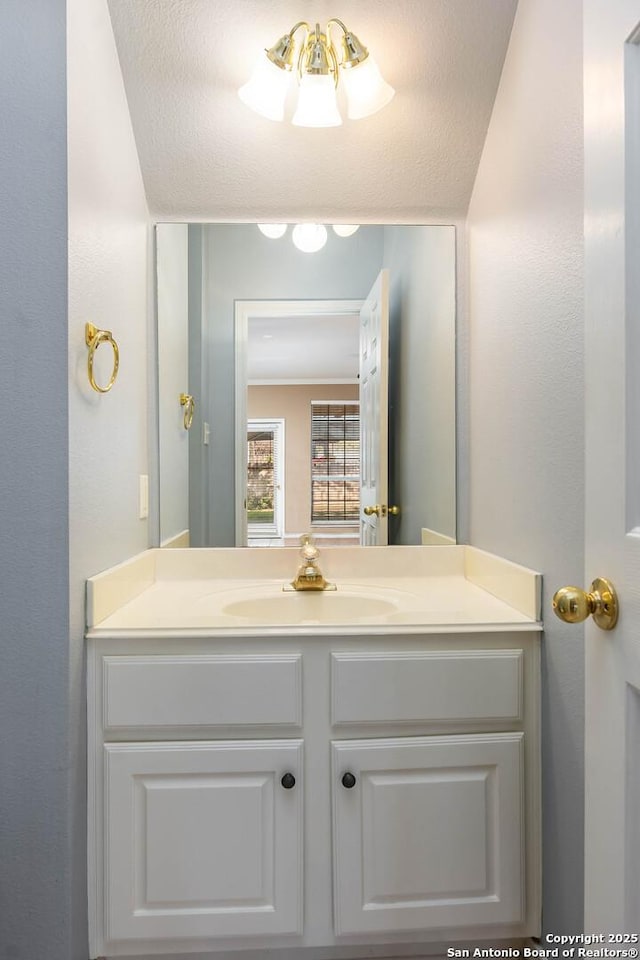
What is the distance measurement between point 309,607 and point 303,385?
0.65 m

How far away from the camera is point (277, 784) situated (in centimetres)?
134

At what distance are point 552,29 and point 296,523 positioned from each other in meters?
1.33

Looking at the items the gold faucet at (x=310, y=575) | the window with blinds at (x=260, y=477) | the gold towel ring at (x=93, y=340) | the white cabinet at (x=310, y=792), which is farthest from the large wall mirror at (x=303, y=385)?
the white cabinet at (x=310, y=792)

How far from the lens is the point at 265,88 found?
5.10 feet

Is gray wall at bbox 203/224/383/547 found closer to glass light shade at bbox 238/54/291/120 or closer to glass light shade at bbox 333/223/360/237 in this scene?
glass light shade at bbox 333/223/360/237

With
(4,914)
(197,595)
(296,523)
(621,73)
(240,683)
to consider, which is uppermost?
(621,73)

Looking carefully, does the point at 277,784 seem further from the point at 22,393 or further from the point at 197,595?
→ the point at 22,393

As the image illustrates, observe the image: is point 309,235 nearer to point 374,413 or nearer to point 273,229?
point 273,229

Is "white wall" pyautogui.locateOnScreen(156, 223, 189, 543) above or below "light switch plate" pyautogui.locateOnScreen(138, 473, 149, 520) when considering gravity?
above

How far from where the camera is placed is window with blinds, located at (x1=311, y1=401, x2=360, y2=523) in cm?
194

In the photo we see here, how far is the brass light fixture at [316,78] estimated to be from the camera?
1.52m

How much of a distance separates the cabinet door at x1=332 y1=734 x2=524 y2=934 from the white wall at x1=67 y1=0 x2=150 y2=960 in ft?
1.79

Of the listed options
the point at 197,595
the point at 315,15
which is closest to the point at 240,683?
the point at 197,595

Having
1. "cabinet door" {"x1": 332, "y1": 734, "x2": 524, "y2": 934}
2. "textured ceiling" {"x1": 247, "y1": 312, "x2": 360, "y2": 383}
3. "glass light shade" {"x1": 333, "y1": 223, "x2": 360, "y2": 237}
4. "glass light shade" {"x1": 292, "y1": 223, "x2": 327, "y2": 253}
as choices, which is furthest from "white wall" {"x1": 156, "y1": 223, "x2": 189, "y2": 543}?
"cabinet door" {"x1": 332, "y1": 734, "x2": 524, "y2": 934}
